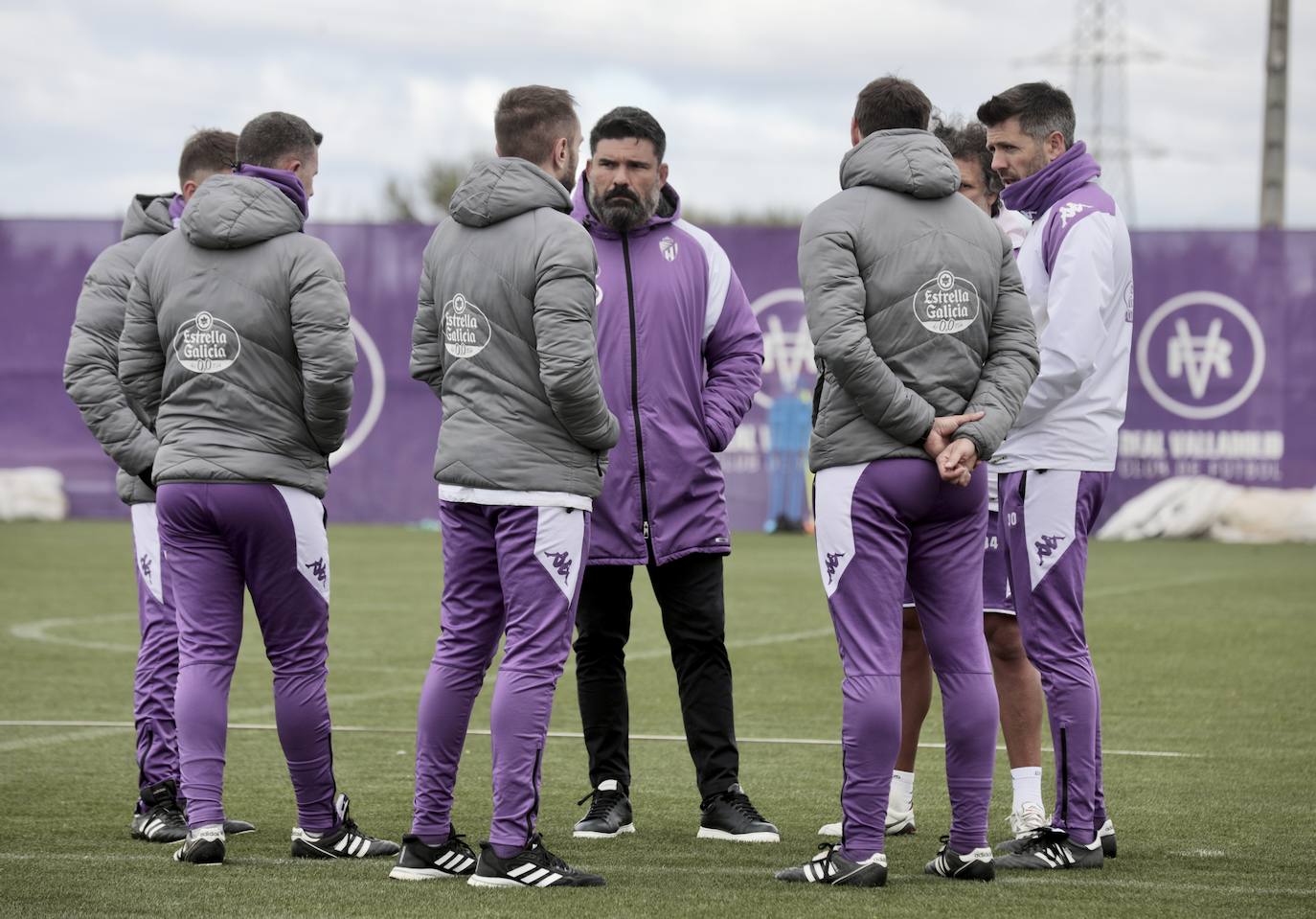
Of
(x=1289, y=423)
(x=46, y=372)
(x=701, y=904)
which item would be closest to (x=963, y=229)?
(x=701, y=904)

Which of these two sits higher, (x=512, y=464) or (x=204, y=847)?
(x=512, y=464)

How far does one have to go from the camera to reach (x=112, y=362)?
18.6ft

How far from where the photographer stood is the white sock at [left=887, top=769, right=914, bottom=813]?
568cm

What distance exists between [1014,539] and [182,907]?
250cm

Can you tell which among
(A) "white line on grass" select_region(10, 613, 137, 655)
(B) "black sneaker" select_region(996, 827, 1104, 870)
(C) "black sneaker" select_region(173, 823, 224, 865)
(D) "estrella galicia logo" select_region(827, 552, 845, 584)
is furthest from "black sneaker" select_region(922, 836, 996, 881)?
(A) "white line on grass" select_region(10, 613, 137, 655)

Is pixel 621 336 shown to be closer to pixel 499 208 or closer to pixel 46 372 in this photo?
pixel 499 208

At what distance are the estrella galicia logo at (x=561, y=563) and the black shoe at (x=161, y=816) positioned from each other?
1524 mm

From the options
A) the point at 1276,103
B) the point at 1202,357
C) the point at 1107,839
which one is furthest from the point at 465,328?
the point at 1276,103

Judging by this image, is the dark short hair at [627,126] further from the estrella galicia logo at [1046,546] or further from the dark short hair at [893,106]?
the estrella galicia logo at [1046,546]

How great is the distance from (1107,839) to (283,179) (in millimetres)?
3054

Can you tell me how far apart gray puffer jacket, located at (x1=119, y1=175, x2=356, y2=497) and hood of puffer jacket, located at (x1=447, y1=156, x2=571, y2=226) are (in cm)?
46

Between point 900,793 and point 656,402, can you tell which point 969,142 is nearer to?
point 656,402

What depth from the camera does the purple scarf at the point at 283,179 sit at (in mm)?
5156

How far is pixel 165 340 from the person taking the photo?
511 cm
